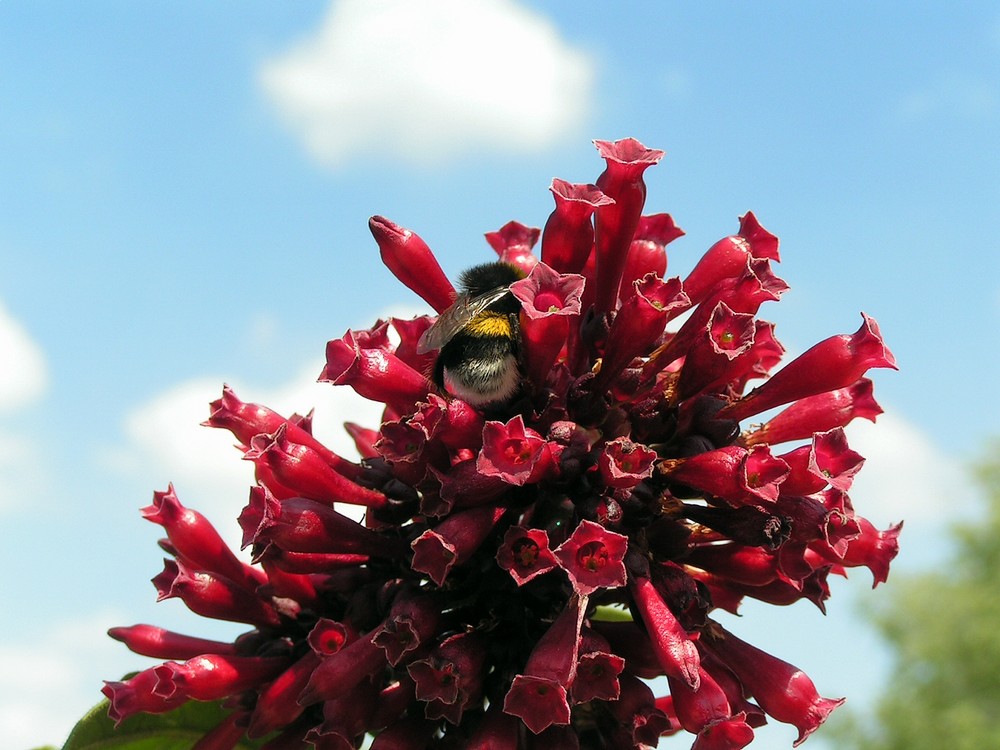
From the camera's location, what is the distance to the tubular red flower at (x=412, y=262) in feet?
16.7

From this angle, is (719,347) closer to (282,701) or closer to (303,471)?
(303,471)

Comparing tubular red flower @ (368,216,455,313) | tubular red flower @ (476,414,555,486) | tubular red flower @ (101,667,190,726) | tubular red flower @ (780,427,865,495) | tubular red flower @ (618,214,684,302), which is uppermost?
tubular red flower @ (618,214,684,302)

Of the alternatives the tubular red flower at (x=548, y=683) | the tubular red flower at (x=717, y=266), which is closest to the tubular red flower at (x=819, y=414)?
the tubular red flower at (x=717, y=266)

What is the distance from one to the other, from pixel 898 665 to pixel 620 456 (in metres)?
41.9

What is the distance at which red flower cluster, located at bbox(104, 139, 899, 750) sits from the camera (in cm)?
414

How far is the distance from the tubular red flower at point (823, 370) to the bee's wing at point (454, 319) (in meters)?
1.28

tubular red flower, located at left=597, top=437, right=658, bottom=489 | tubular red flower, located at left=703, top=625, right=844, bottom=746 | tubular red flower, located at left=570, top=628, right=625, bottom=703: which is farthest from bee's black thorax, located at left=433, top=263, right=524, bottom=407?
tubular red flower, located at left=703, top=625, right=844, bottom=746

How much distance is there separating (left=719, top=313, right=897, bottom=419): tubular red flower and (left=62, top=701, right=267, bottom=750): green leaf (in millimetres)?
3192

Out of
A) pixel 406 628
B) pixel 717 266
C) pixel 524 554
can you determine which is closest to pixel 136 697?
pixel 406 628

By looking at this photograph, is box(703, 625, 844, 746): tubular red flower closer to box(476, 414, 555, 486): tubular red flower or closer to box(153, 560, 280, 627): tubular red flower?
box(476, 414, 555, 486): tubular red flower

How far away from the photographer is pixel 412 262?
517 centimetres

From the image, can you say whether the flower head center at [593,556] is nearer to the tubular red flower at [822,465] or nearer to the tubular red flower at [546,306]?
the tubular red flower at [822,465]

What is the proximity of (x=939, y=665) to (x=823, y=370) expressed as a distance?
39948mm

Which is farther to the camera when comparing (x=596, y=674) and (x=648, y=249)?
(x=648, y=249)
